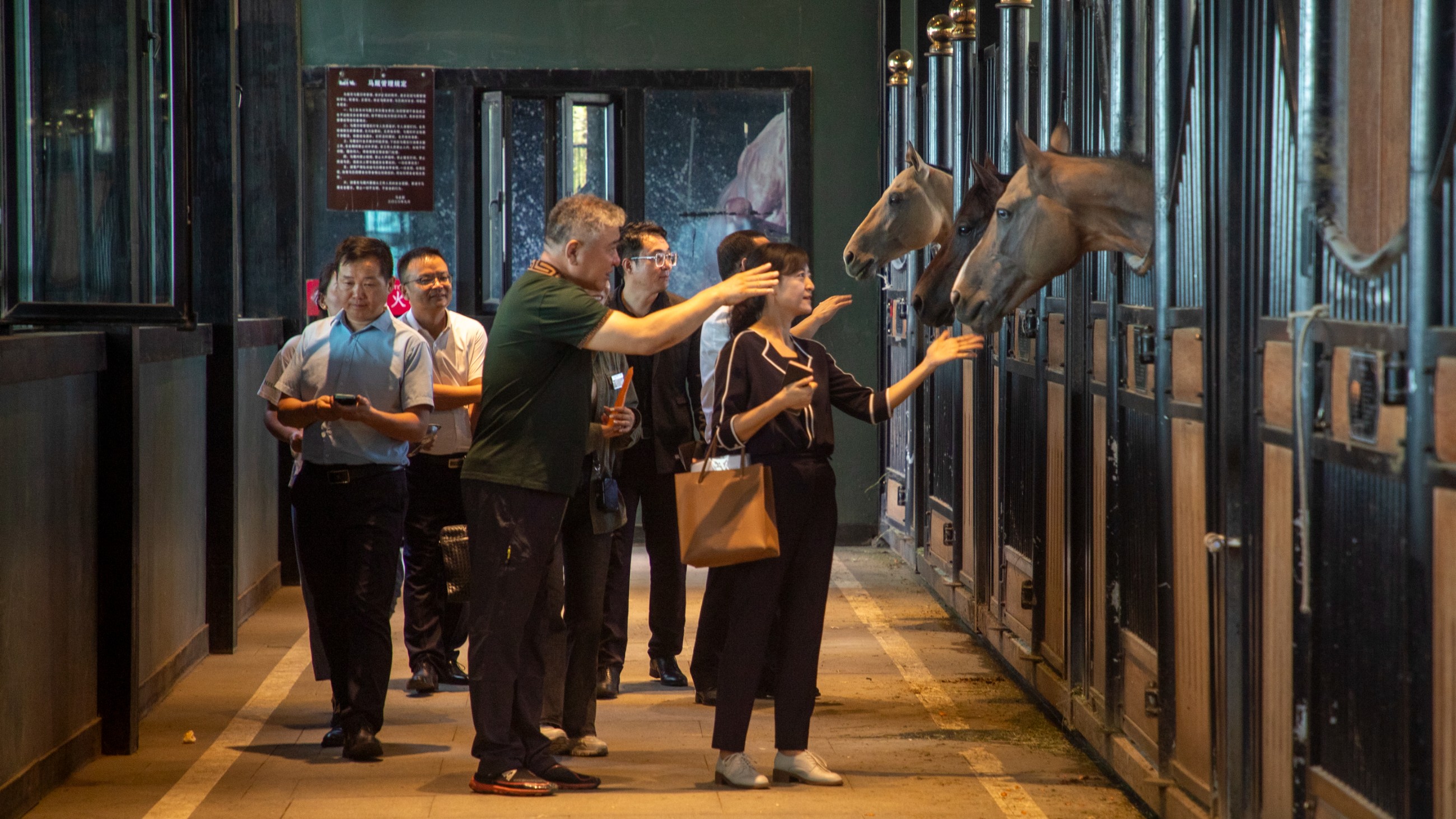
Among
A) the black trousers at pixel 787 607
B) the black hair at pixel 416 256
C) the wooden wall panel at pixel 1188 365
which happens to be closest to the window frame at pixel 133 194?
the black hair at pixel 416 256

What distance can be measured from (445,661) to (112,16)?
2591mm

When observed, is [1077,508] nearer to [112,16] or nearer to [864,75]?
[112,16]

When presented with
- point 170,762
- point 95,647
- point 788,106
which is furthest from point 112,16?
point 788,106

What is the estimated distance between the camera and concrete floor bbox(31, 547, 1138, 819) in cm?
434

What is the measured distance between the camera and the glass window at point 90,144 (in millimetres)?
5250

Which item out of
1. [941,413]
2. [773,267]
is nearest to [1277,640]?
[773,267]

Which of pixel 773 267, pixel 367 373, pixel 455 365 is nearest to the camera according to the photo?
pixel 773 267

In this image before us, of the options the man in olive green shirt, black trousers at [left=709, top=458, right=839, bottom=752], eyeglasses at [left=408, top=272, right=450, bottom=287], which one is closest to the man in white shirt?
eyeglasses at [left=408, top=272, right=450, bottom=287]

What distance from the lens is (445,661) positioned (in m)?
5.87

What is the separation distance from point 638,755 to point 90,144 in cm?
284

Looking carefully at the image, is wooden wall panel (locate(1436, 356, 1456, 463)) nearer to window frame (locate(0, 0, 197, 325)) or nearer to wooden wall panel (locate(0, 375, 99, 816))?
wooden wall panel (locate(0, 375, 99, 816))

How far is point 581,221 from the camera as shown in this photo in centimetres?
436

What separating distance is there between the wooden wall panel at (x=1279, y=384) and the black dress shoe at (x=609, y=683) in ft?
10.1

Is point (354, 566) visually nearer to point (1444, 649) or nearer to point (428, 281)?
point (428, 281)
